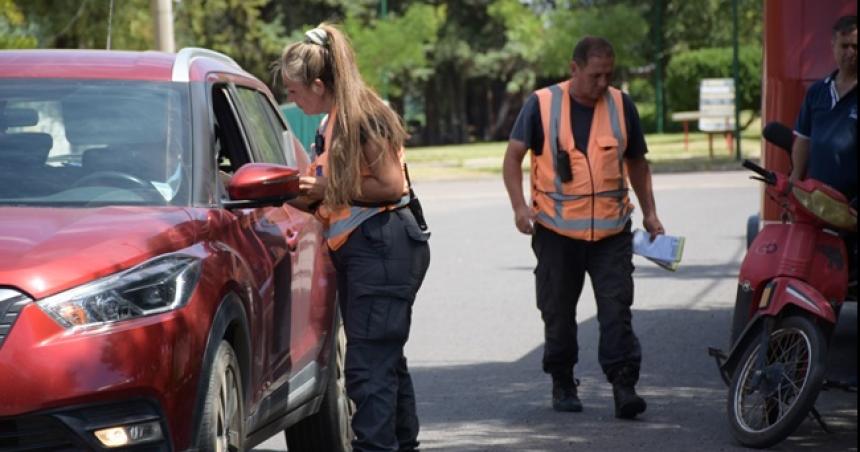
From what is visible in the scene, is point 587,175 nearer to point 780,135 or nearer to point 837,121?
point 780,135

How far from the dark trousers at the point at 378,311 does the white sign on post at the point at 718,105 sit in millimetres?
34065

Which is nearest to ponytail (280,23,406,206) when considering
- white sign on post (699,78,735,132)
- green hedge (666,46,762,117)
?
white sign on post (699,78,735,132)

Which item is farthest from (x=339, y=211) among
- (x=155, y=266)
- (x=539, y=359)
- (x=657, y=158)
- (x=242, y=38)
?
A: (x=242, y=38)

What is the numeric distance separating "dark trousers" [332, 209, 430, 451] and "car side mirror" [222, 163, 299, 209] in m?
0.41

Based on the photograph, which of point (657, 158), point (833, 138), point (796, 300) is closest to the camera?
point (796, 300)

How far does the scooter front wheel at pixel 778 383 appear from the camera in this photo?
738cm

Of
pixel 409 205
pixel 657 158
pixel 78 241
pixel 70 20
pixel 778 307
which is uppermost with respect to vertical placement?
pixel 70 20

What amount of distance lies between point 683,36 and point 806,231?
219 ft

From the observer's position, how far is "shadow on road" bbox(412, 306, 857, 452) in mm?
7953

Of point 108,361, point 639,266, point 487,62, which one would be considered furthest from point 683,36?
point 108,361

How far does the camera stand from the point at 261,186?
5.91 metres

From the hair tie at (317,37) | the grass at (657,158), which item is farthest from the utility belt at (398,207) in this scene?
the grass at (657,158)

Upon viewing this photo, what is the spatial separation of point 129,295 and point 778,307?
3621mm

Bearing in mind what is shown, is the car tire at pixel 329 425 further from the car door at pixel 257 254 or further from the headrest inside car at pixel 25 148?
the headrest inside car at pixel 25 148
